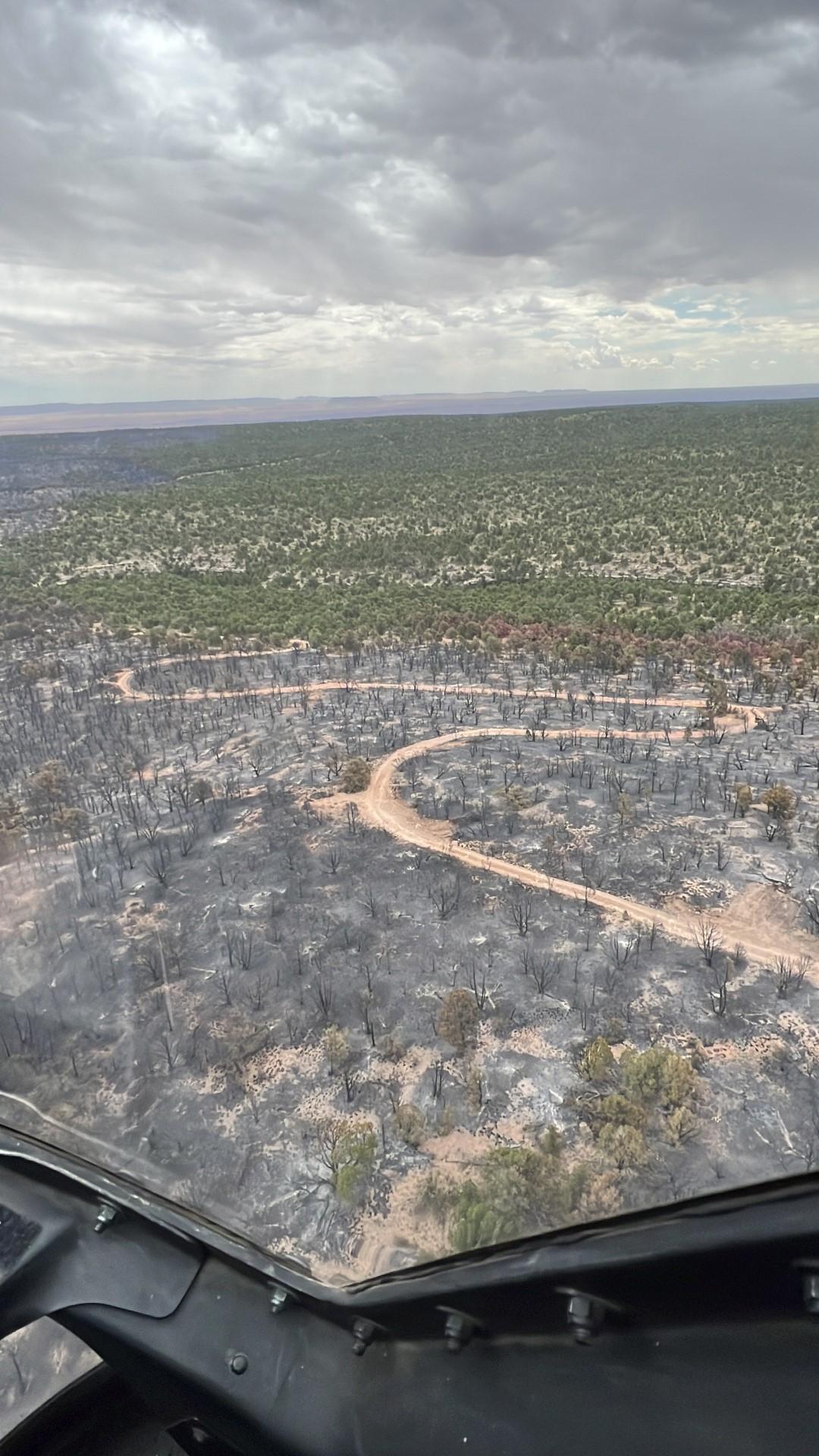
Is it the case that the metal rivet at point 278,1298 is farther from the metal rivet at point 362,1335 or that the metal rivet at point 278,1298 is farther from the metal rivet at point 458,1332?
the metal rivet at point 458,1332

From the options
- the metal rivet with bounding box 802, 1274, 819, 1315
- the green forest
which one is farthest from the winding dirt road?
the metal rivet with bounding box 802, 1274, 819, 1315

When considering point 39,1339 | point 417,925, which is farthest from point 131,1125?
point 417,925

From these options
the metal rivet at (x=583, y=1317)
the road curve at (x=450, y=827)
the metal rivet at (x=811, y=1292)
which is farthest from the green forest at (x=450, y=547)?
the metal rivet at (x=811, y=1292)

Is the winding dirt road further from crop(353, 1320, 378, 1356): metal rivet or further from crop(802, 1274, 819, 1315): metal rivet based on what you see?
crop(802, 1274, 819, 1315): metal rivet

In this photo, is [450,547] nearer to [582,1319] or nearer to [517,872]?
[517,872]

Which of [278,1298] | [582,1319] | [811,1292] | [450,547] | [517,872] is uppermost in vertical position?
[811,1292]

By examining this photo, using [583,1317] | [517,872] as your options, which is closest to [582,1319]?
[583,1317]

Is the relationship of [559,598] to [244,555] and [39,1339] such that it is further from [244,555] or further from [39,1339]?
[39,1339]
